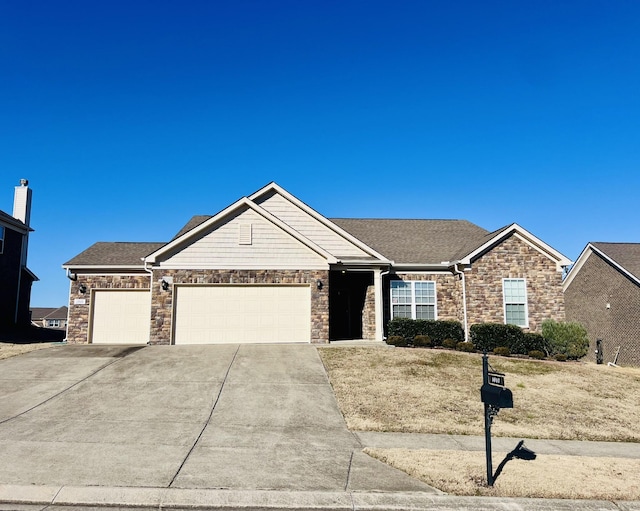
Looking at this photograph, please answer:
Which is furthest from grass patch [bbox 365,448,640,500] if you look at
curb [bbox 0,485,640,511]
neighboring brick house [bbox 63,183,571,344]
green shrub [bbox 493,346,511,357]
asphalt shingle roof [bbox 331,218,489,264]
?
asphalt shingle roof [bbox 331,218,489,264]

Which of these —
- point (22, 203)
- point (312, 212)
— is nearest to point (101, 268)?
point (312, 212)

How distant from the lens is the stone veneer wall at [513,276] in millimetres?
19375

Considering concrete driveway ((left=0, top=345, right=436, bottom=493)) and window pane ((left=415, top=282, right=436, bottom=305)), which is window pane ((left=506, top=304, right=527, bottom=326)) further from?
concrete driveway ((left=0, top=345, right=436, bottom=493))

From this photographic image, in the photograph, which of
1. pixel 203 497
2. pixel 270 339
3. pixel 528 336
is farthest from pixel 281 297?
pixel 203 497

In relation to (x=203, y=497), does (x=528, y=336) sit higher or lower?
higher

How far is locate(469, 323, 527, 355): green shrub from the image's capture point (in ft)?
57.5

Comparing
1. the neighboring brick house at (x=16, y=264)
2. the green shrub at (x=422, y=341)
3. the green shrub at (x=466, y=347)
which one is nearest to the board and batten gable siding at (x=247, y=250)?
the green shrub at (x=422, y=341)

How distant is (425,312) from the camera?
2005 centimetres

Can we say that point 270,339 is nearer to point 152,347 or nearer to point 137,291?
point 152,347

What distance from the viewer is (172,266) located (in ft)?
57.4

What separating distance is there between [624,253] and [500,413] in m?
19.0

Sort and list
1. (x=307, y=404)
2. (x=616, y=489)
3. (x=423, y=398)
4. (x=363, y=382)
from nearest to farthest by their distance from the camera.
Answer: (x=616, y=489), (x=307, y=404), (x=423, y=398), (x=363, y=382)

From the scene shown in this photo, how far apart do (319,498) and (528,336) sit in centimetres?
1432

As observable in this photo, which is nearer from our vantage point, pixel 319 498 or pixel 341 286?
pixel 319 498
